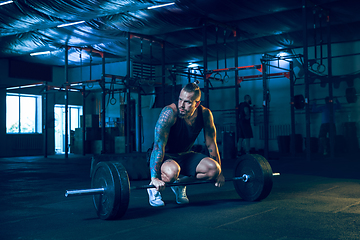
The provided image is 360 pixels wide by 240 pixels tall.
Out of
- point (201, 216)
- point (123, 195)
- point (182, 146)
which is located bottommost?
point (201, 216)

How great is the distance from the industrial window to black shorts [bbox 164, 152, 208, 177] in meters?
10.1

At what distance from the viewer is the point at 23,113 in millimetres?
11836

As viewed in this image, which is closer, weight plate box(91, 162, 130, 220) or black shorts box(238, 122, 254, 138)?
weight plate box(91, 162, 130, 220)

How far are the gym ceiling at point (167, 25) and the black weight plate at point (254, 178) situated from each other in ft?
12.4

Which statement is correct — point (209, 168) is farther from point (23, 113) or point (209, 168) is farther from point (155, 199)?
point (23, 113)

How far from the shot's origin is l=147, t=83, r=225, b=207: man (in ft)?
7.97

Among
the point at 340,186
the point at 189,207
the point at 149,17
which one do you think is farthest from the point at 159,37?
the point at 189,207

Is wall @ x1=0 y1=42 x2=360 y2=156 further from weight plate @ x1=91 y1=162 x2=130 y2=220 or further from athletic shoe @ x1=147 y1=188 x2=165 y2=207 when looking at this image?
weight plate @ x1=91 y1=162 x2=130 y2=220

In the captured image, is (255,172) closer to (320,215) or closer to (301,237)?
(320,215)

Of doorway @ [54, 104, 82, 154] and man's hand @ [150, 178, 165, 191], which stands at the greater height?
doorway @ [54, 104, 82, 154]

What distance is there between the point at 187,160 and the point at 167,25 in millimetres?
4895

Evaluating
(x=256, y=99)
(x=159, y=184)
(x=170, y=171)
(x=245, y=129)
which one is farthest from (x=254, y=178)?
(x=256, y=99)

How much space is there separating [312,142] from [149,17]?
4.98 meters

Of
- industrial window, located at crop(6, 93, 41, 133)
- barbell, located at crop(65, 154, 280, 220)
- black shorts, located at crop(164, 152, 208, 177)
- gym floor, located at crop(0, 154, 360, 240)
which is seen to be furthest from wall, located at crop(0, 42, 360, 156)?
black shorts, located at crop(164, 152, 208, 177)
